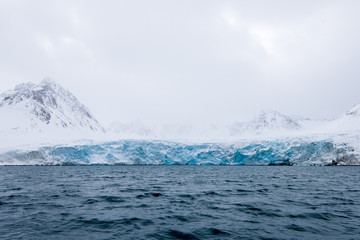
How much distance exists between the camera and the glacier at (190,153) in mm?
79500

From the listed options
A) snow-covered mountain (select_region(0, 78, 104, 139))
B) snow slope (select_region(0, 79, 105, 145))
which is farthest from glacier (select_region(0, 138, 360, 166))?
snow-covered mountain (select_region(0, 78, 104, 139))

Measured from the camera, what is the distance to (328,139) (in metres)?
81.0

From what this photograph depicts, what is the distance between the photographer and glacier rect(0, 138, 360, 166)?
261ft

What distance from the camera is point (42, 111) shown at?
479 feet

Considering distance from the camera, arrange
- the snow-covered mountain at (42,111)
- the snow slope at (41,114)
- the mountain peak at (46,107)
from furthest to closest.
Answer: the mountain peak at (46,107) → the snow-covered mountain at (42,111) → the snow slope at (41,114)

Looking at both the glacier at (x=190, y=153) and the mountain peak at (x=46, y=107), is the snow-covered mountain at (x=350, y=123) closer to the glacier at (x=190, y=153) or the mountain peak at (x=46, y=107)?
the glacier at (x=190, y=153)

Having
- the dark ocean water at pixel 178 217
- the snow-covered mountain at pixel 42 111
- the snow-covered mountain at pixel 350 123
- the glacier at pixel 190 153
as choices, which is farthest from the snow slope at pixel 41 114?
the snow-covered mountain at pixel 350 123

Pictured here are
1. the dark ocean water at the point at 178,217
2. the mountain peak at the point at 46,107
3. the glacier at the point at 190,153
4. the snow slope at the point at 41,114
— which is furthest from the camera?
the mountain peak at the point at 46,107

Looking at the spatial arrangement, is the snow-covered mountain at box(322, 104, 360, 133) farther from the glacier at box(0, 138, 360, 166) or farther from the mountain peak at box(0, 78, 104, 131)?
the mountain peak at box(0, 78, 104, 131)

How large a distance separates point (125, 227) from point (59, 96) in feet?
635

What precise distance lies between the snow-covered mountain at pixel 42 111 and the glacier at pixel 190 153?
124 ft

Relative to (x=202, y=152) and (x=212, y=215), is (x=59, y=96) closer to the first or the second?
(x=202, y=152)

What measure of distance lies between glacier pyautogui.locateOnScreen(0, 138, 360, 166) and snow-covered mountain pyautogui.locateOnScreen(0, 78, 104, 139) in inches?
1489

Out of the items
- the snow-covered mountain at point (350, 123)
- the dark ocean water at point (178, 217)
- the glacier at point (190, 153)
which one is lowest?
the dark ocean water at point (178, 217)
